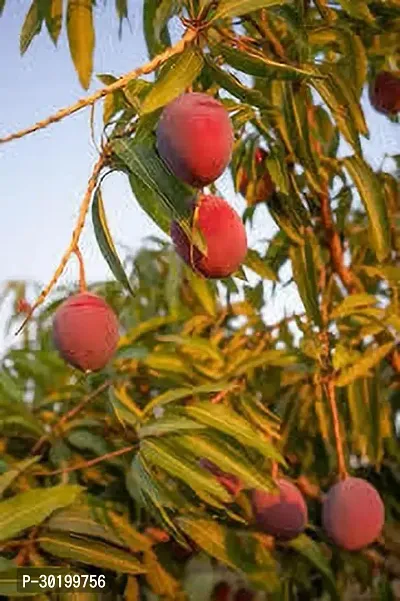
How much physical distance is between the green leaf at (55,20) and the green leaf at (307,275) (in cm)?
38

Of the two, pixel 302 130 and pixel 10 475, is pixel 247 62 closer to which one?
pixel 302 130

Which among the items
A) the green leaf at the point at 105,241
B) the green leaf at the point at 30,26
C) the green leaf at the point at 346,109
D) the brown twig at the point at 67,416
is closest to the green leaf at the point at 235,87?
the green leaf at the point at 105,241

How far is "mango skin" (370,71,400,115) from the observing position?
1386 mm

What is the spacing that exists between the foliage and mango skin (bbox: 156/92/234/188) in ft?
0.05

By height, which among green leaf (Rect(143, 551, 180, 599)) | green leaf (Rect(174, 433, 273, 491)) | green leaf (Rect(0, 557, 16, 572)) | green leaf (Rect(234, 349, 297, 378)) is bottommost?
green leaf (Rect(143, 551, 180, 599))

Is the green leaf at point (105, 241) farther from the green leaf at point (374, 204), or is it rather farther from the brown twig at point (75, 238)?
the green leaf at point (374, 204)

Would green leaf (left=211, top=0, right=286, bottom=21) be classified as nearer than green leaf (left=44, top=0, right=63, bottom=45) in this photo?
Yes

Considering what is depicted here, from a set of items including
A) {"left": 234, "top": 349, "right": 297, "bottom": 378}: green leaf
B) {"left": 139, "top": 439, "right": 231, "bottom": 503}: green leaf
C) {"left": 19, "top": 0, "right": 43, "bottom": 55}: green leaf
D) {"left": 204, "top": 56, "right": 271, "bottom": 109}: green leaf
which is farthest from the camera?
{"left": 234, "top": 349, "right": 297, "bottom": 378}: green leaf

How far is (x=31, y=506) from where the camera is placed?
100 cm

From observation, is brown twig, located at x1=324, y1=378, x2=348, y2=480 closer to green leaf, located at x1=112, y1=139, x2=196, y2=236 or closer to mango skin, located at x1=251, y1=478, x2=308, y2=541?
mango skin, located at x1=251, y1=478, x2=308, y2=541

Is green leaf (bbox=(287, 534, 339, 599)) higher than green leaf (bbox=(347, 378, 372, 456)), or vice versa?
green leaf (bbox=(347, 378, 372, 456))

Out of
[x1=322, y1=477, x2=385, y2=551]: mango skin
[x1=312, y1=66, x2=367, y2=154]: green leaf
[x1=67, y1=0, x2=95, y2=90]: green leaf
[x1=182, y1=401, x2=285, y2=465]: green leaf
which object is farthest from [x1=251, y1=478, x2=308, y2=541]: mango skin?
[x1=67, y1=0, x2=95, y2=90]: green leaf

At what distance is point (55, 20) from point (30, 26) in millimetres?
57

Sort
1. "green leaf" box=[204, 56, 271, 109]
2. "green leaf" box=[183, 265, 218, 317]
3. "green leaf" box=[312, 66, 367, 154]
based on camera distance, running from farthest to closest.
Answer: "green leaf" box=[183, 265, 218, 317] < "green leaf" box=[312, 66, 367, 154] < "green leaf" box=[204, 56, 271, 109]
